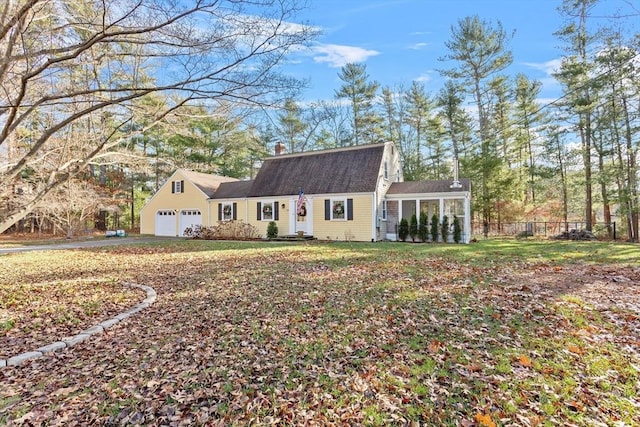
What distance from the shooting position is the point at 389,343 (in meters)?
3.93

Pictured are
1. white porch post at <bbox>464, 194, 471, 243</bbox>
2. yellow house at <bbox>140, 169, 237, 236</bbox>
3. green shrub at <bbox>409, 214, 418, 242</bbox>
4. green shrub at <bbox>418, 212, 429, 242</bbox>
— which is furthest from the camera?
yellow house at <bbox>140, 169, 237, 236</bbox>

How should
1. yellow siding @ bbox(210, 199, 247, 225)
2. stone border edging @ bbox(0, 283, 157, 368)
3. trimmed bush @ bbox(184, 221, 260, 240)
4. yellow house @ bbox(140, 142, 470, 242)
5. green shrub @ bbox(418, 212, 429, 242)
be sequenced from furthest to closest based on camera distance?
1. yellow siding @ bbox(210, 199, 247, 225)
2. trimmed bush @ bbox(184, 221, 260, 240)
3. yellow house @ bbox(140, 142, 470, 242)
4. green shrub @ bbox(418, 212, 429, 242)
5. stone border edging @ bbox(0, 283, 157, 368)

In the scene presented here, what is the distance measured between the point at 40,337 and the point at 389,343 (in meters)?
4.50

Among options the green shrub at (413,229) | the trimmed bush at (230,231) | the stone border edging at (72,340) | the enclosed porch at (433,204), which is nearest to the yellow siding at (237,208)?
the trimmed bush at (230,231)

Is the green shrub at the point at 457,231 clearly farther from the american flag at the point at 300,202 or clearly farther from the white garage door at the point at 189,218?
the white garage door at the point at 189,218

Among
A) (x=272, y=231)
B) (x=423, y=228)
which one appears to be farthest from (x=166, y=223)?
(x=423, y=228)

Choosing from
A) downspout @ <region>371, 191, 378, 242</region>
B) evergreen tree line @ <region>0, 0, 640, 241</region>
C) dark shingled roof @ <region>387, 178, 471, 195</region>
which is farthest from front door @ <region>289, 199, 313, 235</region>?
evergreen tree line @ <region>0, 0, 640, 241</region>

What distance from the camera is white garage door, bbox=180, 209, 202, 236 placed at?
23181 millimetres

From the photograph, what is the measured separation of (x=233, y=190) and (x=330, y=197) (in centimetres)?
776

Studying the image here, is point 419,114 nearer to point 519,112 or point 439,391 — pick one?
point 519,112

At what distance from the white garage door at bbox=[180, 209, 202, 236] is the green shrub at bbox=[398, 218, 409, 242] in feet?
44.3

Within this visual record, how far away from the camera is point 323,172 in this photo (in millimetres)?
19547

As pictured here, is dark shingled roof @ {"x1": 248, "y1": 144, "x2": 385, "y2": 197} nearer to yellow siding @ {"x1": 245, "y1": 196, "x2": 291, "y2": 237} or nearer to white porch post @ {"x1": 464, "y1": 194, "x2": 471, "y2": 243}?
yellow siding @ {"x1": 245, "y1": 196, "x2": 291, "y2": 237}

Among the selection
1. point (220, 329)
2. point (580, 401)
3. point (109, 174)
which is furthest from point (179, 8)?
point (109, 174)
